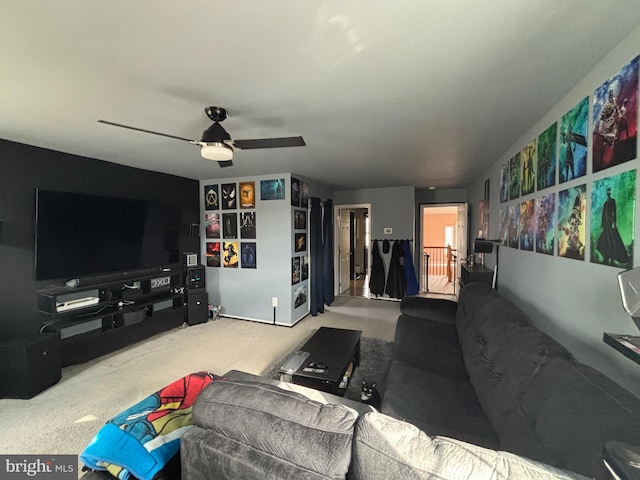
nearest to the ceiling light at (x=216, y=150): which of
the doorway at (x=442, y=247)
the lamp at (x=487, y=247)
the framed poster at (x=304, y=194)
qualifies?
the framed poster at (x=304, y=194)

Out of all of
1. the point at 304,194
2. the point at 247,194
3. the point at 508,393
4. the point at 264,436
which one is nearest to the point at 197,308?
the point at 247,194

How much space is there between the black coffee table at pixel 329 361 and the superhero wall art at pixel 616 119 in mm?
1990

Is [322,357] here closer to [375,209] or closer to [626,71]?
[626,71]

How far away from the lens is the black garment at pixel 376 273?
5555mm

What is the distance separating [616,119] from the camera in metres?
1.21

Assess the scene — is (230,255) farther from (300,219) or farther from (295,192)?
(295,192)

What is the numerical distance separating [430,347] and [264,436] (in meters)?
1.81

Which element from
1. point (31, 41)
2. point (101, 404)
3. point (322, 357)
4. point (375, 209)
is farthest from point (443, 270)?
point (31, 41)

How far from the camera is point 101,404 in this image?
2.15 meters

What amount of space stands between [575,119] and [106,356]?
4814mm

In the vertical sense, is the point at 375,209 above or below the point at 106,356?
above

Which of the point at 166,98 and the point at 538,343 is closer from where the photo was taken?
the point at 538,343

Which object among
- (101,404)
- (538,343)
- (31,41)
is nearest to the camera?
(31,41)

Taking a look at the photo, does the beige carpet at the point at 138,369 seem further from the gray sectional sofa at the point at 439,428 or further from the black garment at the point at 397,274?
the gray sectional sofa at the point at 439,428
